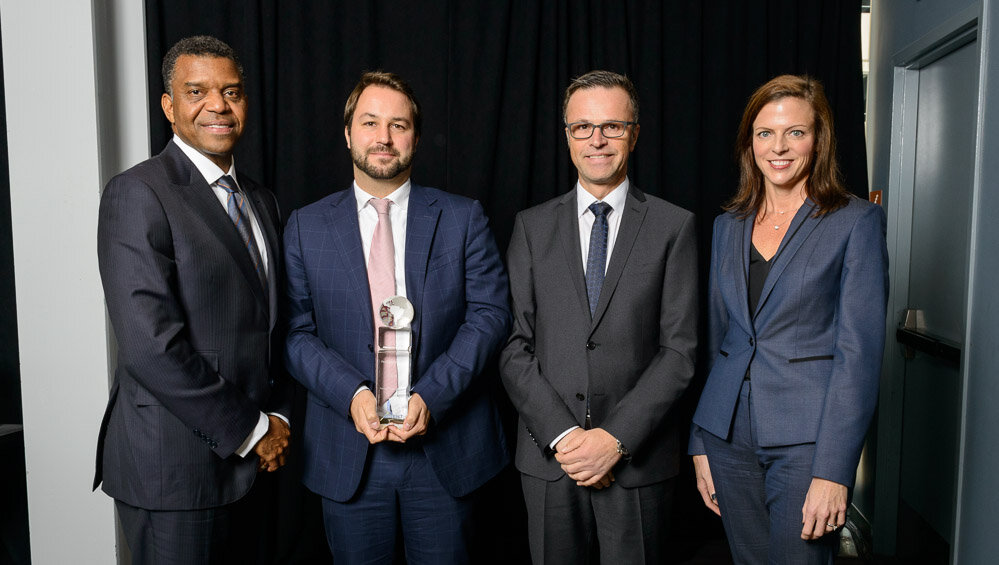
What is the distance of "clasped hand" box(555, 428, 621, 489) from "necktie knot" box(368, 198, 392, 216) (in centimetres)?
85

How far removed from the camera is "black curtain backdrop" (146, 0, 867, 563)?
2.94m

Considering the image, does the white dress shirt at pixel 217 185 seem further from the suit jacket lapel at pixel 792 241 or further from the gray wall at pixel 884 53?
the gray wall at pixel 884 53

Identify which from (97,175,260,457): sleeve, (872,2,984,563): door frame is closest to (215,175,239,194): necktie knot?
(97,175,260,457): sleeve

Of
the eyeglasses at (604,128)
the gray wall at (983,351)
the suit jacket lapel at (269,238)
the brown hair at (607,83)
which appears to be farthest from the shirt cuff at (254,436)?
the gray wall at (983,351)

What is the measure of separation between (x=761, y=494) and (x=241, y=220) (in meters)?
1.58

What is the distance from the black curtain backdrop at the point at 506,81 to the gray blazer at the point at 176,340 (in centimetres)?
132

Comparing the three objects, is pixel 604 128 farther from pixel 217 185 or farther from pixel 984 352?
pixel 984 352

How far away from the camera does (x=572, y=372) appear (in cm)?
185

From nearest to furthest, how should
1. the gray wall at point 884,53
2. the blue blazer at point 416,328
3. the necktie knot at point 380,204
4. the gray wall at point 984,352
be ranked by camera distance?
the blue blazer at point 416,328 → the necktie knot at point 380,204 → the gray wall at point 984,352 → the gray wall at point 884,53

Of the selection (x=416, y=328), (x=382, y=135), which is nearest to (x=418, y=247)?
(x=416, y=328)

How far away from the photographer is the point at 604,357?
1832 millimetres

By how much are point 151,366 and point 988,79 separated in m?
2.80

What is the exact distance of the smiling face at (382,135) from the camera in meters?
1.92

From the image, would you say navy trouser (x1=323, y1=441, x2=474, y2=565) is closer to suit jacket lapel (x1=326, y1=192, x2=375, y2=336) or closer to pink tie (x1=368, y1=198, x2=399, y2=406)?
pink tie (x1=368, y1=198, x2=399, y2=406)
